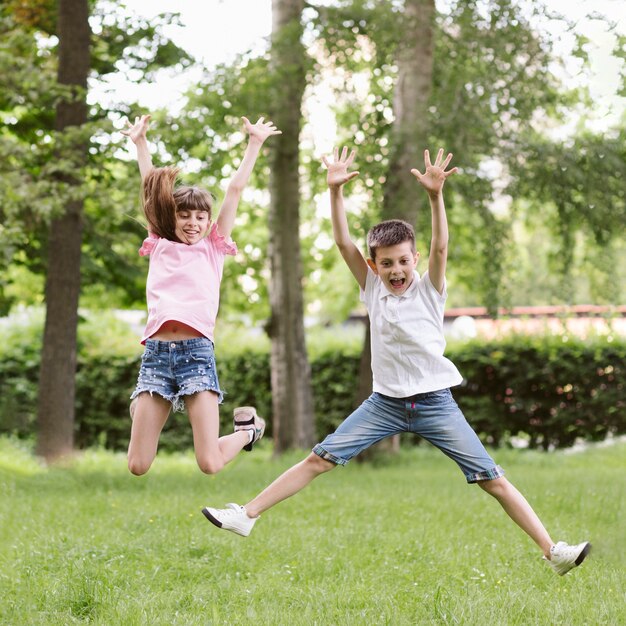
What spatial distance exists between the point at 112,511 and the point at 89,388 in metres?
10.9

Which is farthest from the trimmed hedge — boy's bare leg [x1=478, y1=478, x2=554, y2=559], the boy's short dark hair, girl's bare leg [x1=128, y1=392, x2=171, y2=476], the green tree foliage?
girl's bare leg [x1=128, y1=392, x2=171, y2=476]

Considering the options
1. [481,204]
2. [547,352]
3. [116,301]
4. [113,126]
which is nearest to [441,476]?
[481,204]

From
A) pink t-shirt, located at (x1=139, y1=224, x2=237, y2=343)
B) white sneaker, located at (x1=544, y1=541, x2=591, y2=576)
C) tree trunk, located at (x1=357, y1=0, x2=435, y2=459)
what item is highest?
tree trunk, located at (x1=357, y1=0, x2=435, y2=459)

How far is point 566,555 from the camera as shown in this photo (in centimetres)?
509

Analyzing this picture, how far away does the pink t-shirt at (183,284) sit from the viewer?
5.33 metres

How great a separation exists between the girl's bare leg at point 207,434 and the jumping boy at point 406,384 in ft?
0.85

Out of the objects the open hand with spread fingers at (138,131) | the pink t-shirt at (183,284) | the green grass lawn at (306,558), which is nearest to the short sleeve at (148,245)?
the pink t-shirt at (183,284)

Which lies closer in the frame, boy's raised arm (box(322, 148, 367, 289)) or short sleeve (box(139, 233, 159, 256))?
boy's raised arm (box(322, 148, 367, 289))

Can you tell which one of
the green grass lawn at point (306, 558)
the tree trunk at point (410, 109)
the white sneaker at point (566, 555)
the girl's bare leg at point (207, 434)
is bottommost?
the green grass lawn at point (306, 558)

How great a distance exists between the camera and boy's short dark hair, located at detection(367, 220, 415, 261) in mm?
5324

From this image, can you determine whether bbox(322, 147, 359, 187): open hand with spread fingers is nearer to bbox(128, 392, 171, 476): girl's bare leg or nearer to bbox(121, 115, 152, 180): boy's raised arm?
bbox(121, 115, 152, 180): boy's raised arm

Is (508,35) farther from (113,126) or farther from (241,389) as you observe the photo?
(241,389)

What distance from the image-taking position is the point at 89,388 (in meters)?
19.0

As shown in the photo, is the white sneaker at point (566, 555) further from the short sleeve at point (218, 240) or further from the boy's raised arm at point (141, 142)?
the boy's raised arm at point (141, 142)
